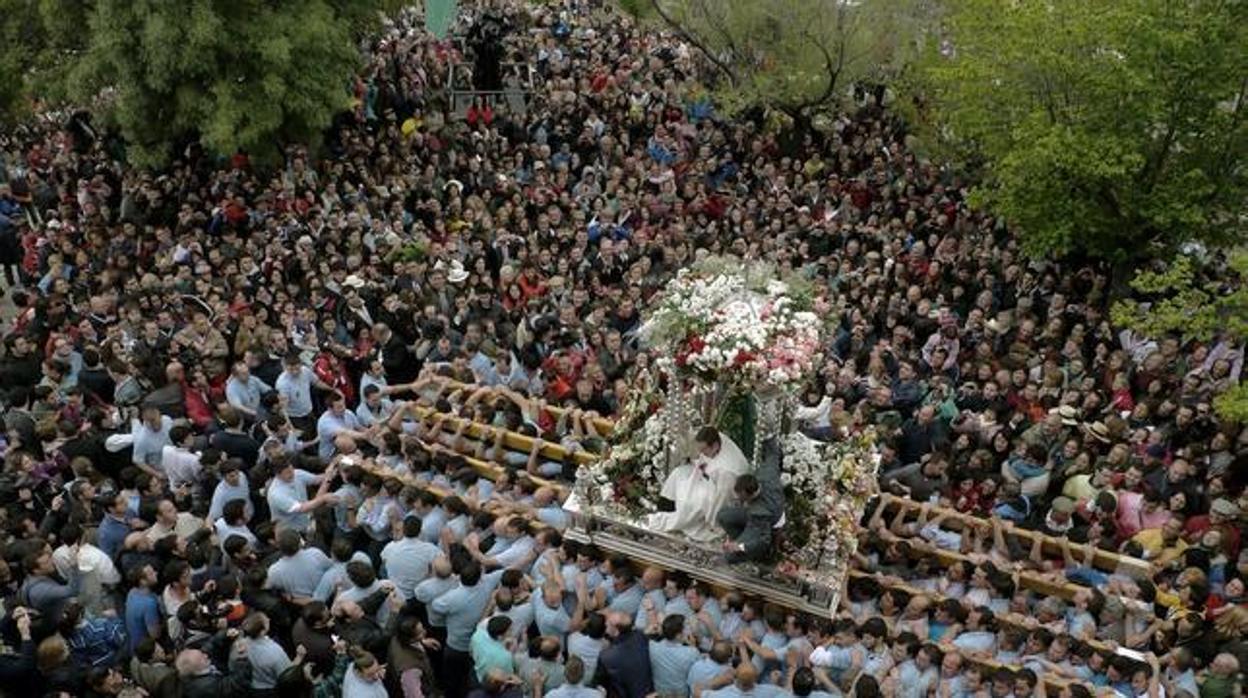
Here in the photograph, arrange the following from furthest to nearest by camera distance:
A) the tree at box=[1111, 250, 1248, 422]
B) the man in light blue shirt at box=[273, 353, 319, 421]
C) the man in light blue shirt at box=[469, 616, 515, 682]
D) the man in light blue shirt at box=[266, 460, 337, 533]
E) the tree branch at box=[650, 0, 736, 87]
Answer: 1. the tree branch at box=[650, 0, 736, 87]
2. the man in light blue shirt at box=[273, 353, 319, 421]
3. the tree at box=[1111, 250, 1248, 422]
4. the man in light blue shirt at box=[266, 460, 337, 533]
5. the man in light blue shirt at box=[469, 616, 515, 682]

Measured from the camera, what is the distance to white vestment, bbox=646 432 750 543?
364 inches

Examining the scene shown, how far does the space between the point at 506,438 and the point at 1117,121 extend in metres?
10.5

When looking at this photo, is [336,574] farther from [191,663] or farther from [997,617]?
[997,617]

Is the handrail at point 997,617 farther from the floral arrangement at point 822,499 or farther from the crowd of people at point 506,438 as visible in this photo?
the floral arrangement at point 822,499

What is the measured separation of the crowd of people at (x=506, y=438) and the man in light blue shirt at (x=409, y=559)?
27 millimetres

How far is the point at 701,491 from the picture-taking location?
9359 millimetres

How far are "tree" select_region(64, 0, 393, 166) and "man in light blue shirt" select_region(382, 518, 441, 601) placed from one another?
36.3 feet

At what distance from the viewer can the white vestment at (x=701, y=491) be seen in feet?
30.3

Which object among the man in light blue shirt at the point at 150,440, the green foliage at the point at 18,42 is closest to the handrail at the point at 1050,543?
the man in light blue shirt at the point at 150,440

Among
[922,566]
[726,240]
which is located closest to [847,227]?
[726,240]

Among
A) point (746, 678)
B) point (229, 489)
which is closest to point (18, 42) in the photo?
point (229, 489)

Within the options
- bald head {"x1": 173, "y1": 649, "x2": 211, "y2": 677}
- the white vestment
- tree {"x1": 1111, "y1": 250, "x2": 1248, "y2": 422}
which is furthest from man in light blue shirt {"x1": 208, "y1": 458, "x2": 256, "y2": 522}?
tree {"x1": 1111, "y1": 250, "x2": 1248, "y2": 422}

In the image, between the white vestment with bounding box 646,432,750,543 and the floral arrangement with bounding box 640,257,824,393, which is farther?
the white vestment with bounding box 646,432,750,543

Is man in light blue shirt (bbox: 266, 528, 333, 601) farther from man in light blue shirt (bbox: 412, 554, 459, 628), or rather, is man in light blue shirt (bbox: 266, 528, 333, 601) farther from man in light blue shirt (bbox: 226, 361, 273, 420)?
man in light blue shirt (bbox: 226, 361, 273, 420)
